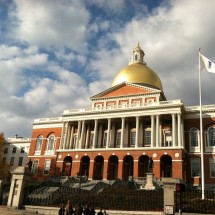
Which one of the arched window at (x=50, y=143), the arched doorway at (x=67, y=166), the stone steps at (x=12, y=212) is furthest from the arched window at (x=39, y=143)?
the stone steps at (x=12, y=212)

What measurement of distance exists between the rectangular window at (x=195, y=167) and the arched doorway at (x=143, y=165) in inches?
295

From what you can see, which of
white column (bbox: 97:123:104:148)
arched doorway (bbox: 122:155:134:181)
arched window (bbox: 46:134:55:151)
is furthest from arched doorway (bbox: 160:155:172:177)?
arched window (bbox: 46:134:55:151)

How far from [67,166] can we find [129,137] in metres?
13.2

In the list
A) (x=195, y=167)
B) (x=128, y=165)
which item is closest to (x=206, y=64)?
(x=195, y=167)

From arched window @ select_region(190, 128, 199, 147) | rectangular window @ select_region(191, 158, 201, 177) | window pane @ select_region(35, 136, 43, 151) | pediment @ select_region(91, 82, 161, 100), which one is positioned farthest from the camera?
window pane @ select_region(35, 136, 43, 151)

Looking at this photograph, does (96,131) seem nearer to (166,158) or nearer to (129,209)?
(166,158)

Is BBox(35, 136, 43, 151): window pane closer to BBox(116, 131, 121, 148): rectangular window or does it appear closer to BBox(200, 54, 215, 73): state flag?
BBox(116, 131, 121, 148): rectangular window

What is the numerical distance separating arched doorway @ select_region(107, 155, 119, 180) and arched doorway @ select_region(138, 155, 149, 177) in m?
4.59

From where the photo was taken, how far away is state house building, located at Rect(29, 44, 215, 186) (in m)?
46.7

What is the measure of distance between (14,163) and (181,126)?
154 feet

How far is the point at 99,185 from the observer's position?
1393 inches

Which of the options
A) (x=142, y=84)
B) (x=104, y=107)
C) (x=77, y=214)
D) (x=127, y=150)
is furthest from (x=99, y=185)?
(x=142, y=84)

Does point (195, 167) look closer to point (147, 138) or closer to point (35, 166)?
point (147, 138)

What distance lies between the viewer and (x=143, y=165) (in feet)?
159
